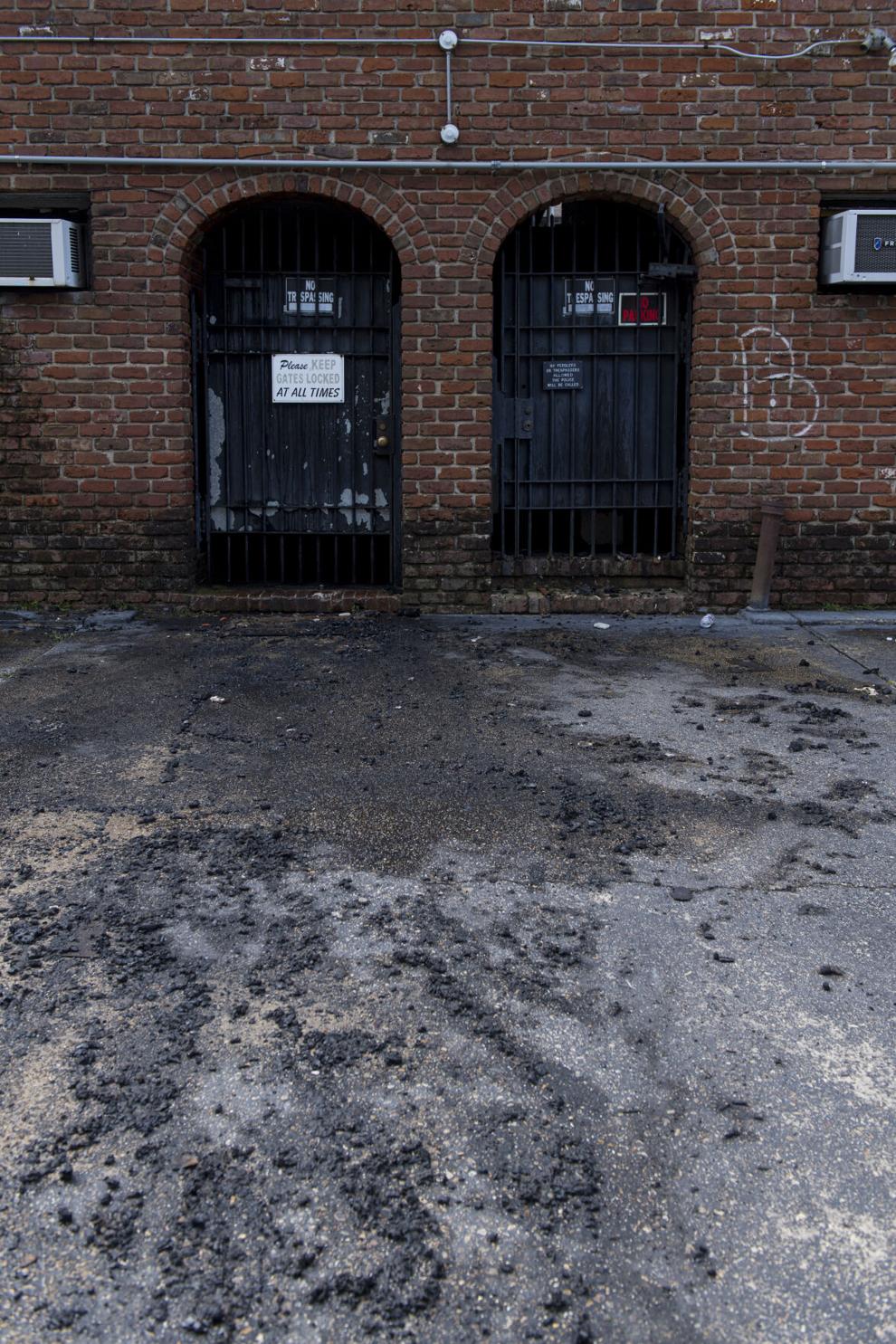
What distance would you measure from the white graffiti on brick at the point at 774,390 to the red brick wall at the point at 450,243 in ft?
0.05

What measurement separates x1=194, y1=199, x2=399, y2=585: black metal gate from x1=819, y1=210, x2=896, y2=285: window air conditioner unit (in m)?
3.19

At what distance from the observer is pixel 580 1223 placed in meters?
2.50

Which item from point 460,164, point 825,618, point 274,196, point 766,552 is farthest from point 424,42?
point 825,618

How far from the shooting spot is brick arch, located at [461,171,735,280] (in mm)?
9070

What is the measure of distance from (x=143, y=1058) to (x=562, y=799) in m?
2.41

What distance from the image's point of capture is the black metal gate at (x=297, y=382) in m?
9.61

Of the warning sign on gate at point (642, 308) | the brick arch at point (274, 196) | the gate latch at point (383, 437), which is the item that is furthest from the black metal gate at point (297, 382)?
the warning sign on gate at point (642, 308)

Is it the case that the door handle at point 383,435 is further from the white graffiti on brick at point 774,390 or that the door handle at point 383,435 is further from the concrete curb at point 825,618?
the concrete curb at point 825,618

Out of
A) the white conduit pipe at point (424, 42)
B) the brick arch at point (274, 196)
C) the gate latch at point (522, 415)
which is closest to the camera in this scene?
the white conduit pipe at point (424, 42)

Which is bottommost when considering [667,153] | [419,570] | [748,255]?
[419,570]

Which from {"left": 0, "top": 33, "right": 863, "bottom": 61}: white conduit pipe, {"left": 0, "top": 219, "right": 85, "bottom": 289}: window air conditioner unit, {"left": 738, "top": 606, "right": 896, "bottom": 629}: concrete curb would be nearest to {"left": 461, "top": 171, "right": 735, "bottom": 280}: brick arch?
{"left": 0, "top": 33, "right": 863, "bottom": 61}: white conduit pipe

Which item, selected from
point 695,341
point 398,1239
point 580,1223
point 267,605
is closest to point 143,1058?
point 398,1239

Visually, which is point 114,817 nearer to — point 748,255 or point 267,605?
point 267,605

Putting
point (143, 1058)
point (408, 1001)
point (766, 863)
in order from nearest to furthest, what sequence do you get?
point (143, 1058), point (408, 1001), point (766, 863)
